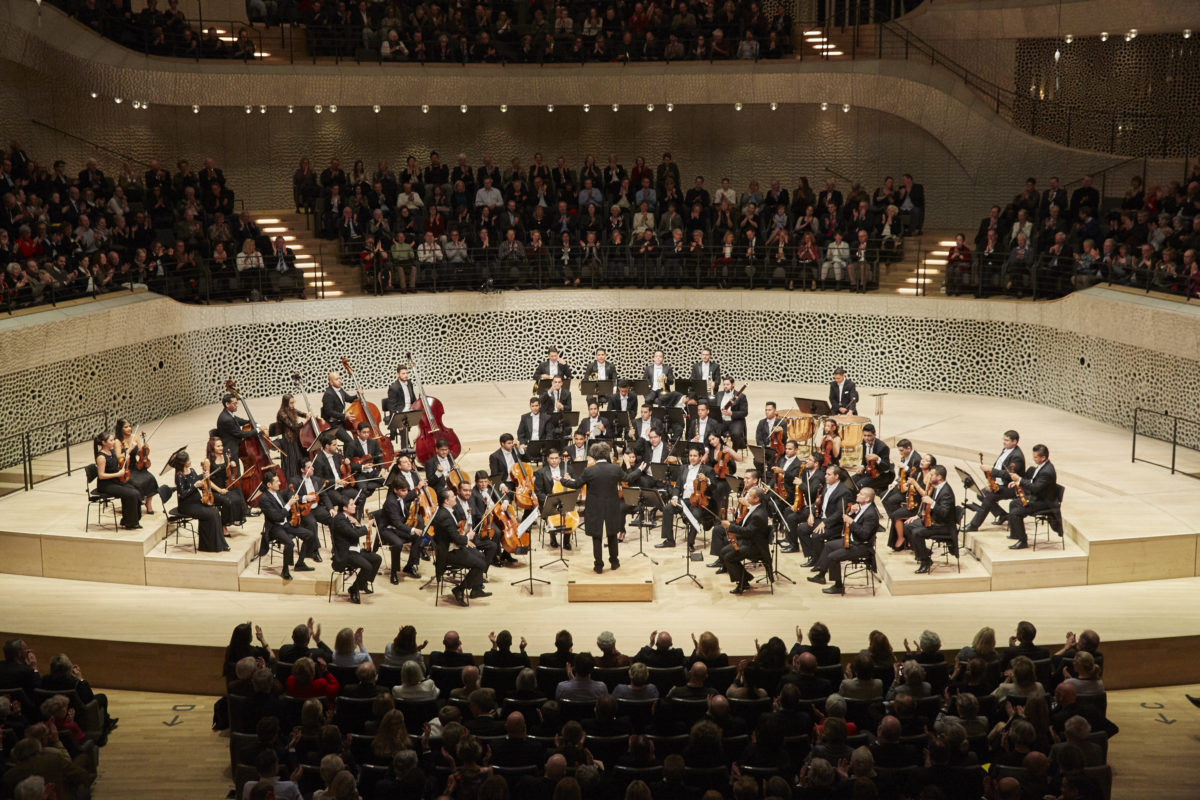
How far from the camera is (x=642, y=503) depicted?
53.1 ft

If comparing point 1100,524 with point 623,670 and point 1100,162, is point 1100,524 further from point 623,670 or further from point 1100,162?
point 1100,162

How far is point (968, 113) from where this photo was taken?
24734mm

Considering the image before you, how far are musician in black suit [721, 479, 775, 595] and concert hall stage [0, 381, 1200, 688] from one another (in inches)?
14.1

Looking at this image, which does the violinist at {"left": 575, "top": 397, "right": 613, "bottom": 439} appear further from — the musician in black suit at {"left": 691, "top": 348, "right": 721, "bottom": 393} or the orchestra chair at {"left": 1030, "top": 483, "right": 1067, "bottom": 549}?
the orchestra chair at {"left": 1030, "top": 483, "right": 1067, "bottom": 549}

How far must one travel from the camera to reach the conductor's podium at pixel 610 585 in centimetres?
1432

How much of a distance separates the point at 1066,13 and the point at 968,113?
8.36 feet

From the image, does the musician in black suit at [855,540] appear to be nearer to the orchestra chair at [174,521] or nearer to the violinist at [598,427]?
the violinist at [598,427]

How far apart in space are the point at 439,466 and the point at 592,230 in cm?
928

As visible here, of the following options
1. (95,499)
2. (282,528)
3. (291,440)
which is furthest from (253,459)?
(282,528)

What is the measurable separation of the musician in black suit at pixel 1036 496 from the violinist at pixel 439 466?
21.8 ft

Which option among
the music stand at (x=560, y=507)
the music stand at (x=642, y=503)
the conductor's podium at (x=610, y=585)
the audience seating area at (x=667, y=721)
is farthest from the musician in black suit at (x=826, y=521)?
the audience seating area at (x=667, y=721)

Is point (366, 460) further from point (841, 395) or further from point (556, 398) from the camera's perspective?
point (841, 395)

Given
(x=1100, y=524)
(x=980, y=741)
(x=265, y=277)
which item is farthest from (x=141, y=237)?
(x=980, y=741)

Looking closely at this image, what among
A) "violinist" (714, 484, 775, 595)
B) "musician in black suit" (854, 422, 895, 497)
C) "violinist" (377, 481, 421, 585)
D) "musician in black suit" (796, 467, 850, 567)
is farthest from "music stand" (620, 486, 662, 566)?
"musician in black suit" (854, 422, 895, 497)
